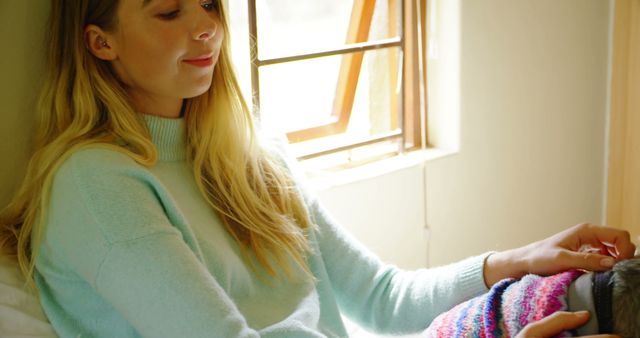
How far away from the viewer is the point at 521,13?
96.7 inches

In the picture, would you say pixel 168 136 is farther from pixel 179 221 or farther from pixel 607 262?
pixel 607 262

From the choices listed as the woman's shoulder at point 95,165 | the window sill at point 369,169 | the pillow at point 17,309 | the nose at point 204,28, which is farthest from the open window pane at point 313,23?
the pillow at point 17,309

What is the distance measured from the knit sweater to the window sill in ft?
1.73

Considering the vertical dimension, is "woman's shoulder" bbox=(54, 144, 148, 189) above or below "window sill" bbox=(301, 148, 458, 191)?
above

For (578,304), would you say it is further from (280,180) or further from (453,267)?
(280,180)

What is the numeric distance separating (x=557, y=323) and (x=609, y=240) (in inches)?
11.8

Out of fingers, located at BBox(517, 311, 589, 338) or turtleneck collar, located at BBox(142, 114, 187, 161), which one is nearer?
fingers, located at BBox(517, 311, 589, 338)

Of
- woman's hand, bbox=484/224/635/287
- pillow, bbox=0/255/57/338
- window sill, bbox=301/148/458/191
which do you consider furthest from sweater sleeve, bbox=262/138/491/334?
pillow, bbox=0/255/57/338

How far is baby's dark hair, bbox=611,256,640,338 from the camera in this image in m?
1.07

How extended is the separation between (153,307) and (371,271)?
56 cm

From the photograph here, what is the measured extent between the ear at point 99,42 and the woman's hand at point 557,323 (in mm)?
801

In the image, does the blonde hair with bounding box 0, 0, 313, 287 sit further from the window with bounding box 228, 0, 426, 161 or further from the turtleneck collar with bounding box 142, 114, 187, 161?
the window with bounding box 228, 0, 426, 161

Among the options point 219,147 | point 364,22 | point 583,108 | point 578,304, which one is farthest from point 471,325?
point 583,108

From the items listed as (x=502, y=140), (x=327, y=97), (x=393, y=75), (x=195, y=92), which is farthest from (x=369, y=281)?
(x=502, y=140)
